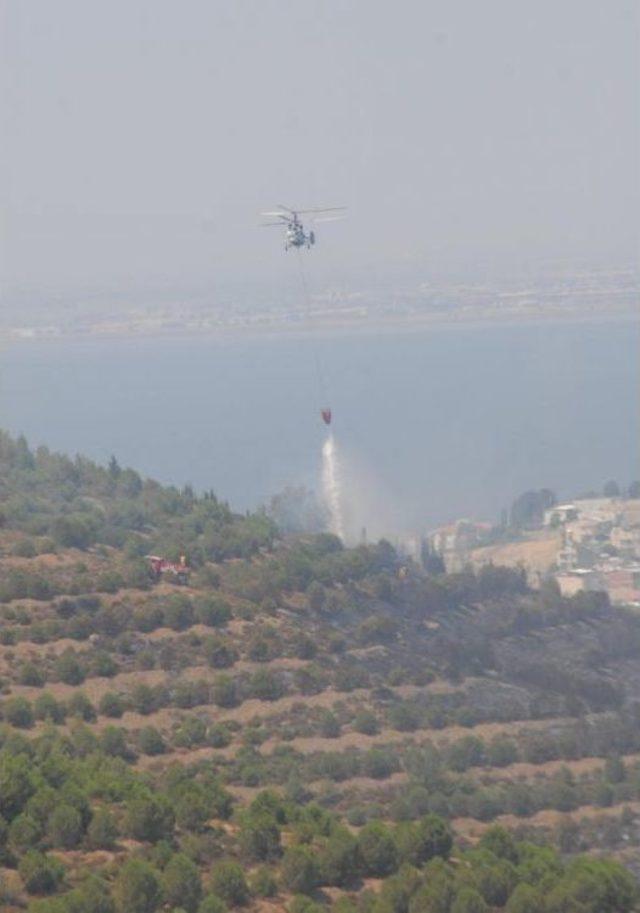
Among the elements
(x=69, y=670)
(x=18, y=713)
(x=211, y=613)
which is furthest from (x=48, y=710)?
(x=211, y=613)

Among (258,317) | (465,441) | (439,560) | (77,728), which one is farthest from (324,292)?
(77,728)

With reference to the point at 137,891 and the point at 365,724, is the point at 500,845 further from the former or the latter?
the point at 365,724

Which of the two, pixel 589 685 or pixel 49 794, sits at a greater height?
pixel 49 794

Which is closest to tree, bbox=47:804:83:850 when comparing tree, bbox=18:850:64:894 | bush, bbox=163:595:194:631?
tree, bbox=18:850:64:894

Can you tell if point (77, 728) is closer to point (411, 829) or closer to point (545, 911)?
point (411, 829)

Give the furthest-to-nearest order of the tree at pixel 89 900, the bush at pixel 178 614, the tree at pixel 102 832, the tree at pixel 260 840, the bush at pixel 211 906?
the bush at pixel 178 614
the tree at pixel 260 840
the tree at pixel 102 832
the bush at pixel 211 906
the tree at pixel 89 900

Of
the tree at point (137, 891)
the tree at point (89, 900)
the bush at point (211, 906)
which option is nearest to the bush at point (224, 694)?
the bush at point (211, 906)

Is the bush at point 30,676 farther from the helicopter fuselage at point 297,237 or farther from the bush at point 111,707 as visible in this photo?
the helicopter fuselage at point 297,237
